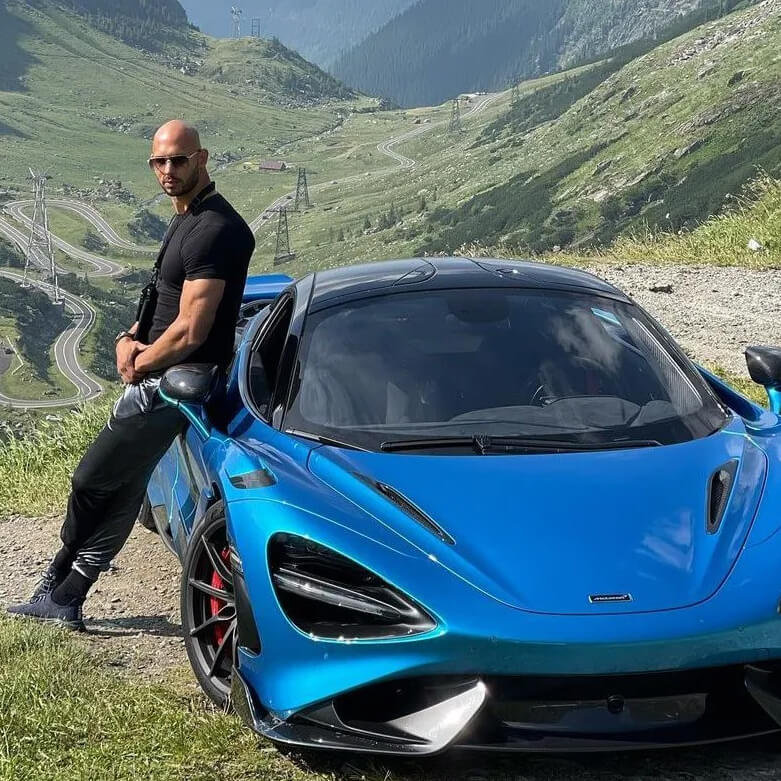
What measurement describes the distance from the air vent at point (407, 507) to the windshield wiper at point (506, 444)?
0.29 m

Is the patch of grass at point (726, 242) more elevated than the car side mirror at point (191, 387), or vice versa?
the patch of grass at point (726, 242)

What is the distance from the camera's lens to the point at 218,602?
3.87 meters

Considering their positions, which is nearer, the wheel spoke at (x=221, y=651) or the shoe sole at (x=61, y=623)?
the wheel spoke at (x=221, y=651)

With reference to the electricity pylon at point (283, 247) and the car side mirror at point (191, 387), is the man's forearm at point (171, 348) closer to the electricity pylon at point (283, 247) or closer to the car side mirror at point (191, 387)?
the car side mirror at point (191, 387)

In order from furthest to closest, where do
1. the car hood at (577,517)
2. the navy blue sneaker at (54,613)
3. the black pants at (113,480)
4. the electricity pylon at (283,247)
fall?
1. the electricity pylon at (283,247)
2. the navy blue sneaker at (54,613)
3. the black pants at (113,480)
4. the car hood at (577,517)

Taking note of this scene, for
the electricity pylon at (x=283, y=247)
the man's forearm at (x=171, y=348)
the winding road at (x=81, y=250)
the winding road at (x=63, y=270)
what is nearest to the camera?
the man's forearm at (x=171, y=348)

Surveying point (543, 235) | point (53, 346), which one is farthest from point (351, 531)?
point (53, 346)

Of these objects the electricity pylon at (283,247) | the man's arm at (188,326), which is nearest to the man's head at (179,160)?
the man's arm at (188,326)

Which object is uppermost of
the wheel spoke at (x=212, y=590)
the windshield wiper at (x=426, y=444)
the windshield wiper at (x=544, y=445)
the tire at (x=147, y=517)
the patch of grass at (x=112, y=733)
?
the windshield wiper at (x=544, y=445)

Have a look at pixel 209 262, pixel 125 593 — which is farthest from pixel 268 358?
pixel 125 593

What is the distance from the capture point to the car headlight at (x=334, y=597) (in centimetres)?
296

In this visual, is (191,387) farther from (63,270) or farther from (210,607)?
(63,270)

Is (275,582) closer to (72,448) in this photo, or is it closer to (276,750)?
(276,750)

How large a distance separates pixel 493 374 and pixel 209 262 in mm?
1165
